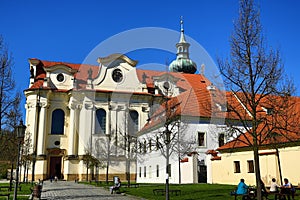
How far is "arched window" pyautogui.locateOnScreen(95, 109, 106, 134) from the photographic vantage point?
50781mm

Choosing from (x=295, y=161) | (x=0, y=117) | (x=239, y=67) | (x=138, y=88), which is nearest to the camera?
(x=239, y=67)

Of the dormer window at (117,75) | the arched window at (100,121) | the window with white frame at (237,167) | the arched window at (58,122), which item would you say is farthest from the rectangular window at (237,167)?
the arched window at (58,122)

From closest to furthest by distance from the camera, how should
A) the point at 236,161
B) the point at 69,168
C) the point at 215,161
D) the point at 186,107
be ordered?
the point at 236,161
the point at 215,161
the point at 186,107
the point at 69,168

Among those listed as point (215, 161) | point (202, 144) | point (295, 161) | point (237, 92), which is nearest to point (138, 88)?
point (202, 144)

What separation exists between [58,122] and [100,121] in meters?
6.44

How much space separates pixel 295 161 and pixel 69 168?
34.1m

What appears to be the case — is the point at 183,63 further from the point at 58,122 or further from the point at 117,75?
the point at 58,122

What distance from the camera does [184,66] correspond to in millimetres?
70750

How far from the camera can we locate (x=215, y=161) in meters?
30.4

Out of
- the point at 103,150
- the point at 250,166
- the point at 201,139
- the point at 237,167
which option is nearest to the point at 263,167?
the point at 250,166

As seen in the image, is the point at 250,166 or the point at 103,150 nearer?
the point at 250,166

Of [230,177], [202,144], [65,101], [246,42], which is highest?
[65,101]

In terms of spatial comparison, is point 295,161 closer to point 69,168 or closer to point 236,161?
point 236,161

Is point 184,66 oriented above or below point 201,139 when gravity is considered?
above
